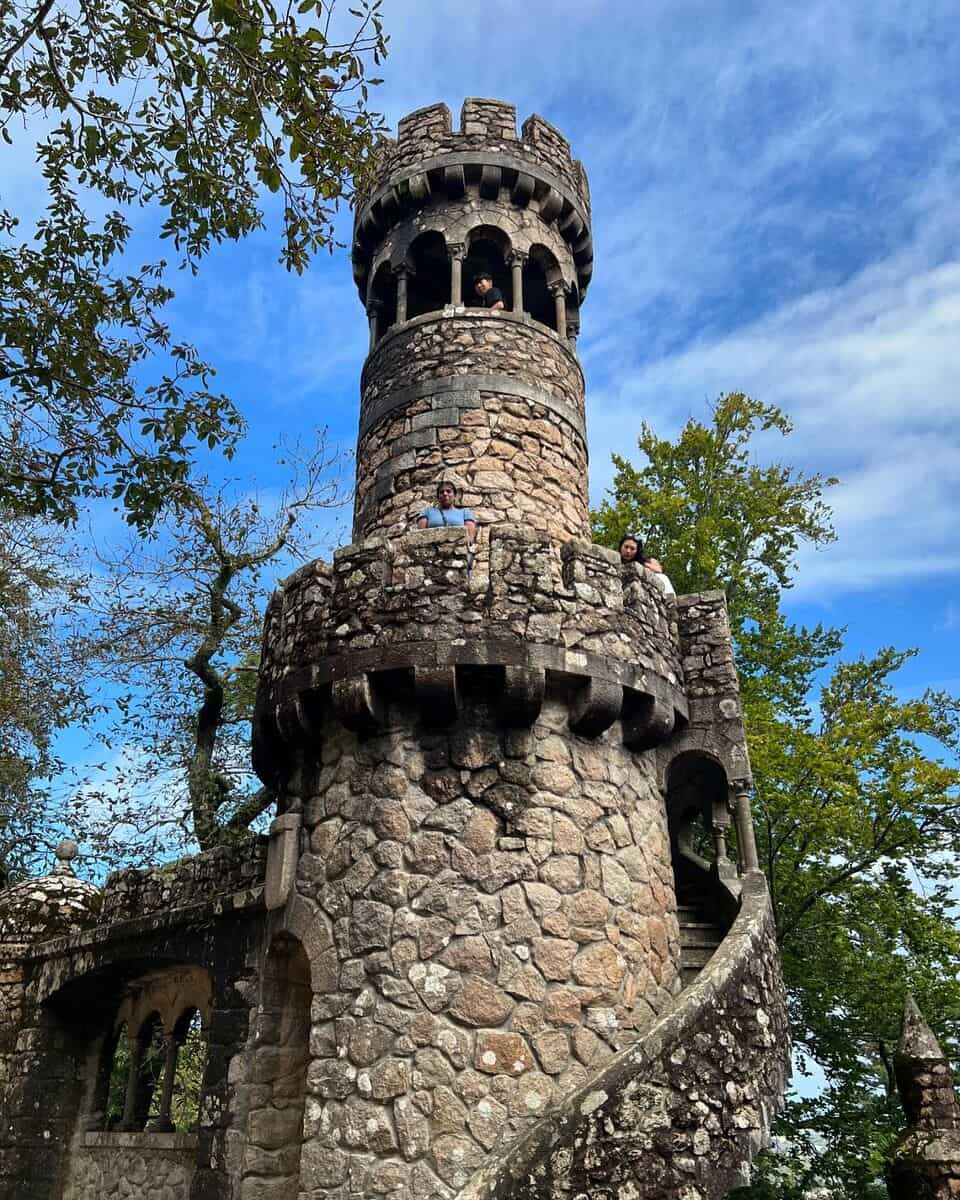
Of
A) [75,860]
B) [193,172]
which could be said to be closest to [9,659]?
[75,860]

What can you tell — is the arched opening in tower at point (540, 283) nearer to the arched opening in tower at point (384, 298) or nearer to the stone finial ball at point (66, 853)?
the arched opening in tower at point (384, 298)

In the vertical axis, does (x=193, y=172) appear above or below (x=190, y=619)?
below

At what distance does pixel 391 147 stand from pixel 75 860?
8.97 meters

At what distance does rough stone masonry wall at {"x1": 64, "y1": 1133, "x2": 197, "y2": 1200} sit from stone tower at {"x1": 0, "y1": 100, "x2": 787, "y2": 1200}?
0.09 feet

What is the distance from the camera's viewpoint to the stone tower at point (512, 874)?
5.34 metres

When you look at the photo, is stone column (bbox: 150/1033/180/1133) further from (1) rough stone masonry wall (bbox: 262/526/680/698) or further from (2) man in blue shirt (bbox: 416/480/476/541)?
(2) man in blue shirt (bbox: 416/480/476/541)

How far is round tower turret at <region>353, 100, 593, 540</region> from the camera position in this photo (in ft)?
29.0

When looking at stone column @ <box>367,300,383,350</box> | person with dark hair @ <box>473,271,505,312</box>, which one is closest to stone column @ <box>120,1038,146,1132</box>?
stone column @ <box>367,300,383,350</box>

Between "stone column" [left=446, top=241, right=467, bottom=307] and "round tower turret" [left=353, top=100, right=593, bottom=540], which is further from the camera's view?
"stone column" [left=446, top=241, right=467, bottom=307]

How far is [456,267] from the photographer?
9625mm

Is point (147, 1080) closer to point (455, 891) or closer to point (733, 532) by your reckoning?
point (455, 891)

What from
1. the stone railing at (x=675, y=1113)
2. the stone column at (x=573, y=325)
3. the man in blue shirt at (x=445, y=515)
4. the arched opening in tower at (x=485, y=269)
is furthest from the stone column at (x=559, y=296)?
the stone railing at (x=675, y=1113)

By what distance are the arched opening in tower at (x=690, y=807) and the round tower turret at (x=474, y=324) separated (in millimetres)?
2448

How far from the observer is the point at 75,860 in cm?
1165
